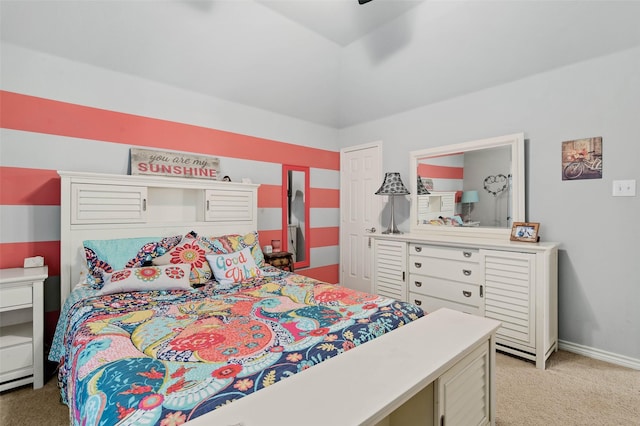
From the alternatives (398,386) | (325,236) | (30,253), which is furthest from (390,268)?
(30,253)

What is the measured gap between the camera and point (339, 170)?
182 inches

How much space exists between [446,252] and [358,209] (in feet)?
5.42

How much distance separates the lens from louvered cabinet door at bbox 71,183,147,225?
2391 millimetres

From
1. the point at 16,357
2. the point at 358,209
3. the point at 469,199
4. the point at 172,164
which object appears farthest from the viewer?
the point at 358,209

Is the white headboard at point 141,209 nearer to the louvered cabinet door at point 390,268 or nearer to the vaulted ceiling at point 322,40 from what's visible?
the vaulted ceiling at point 322,40

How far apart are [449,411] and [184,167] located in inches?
116

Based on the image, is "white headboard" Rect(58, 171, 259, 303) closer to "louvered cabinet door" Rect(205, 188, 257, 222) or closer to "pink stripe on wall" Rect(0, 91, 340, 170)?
"louvered cabinet door" Rect(205, 188, 257, 222)

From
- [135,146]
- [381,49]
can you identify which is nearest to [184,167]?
[135,146]

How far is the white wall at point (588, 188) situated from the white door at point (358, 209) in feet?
5.12

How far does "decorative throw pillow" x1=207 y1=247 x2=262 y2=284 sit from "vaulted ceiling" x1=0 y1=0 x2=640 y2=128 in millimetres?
1874

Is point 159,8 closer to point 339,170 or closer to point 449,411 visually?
point 339,170

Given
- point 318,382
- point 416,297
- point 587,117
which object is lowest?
point 416,297

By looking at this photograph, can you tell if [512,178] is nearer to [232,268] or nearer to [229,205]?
[232,268]

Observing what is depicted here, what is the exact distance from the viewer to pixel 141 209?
8.80 ft
